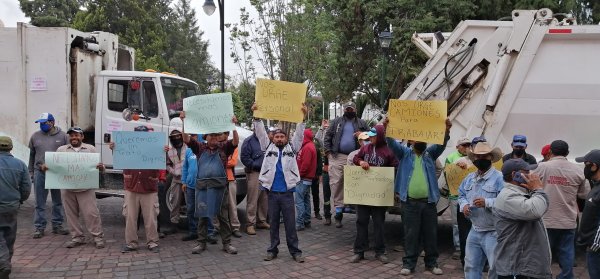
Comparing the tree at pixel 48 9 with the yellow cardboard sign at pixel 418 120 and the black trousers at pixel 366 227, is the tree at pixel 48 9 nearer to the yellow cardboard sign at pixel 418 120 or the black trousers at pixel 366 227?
the black trousers at pixel 366 227

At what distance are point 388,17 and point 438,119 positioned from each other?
13.2 meters

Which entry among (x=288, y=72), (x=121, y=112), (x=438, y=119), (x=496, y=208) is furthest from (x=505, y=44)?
(x=288, y=72)

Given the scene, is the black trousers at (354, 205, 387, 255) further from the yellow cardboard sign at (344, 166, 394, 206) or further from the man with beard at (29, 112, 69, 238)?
the man with beard at (29, 112, 69, 238)

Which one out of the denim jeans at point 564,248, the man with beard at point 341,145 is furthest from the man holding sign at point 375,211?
the denim jeans at point 564,248

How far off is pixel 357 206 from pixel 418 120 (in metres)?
1.49

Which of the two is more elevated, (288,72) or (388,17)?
(388,17)

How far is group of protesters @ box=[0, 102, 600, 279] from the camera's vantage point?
3.40 meters

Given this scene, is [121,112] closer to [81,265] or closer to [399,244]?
[81,265]

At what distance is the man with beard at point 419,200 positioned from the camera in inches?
207

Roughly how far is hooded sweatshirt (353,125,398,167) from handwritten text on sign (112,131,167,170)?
279cm

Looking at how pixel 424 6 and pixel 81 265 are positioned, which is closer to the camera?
pixel 81 265

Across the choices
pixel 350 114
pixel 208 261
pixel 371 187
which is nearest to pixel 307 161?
pixel 350 114

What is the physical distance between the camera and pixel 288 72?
14750 mm

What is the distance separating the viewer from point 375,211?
5.81 metres
